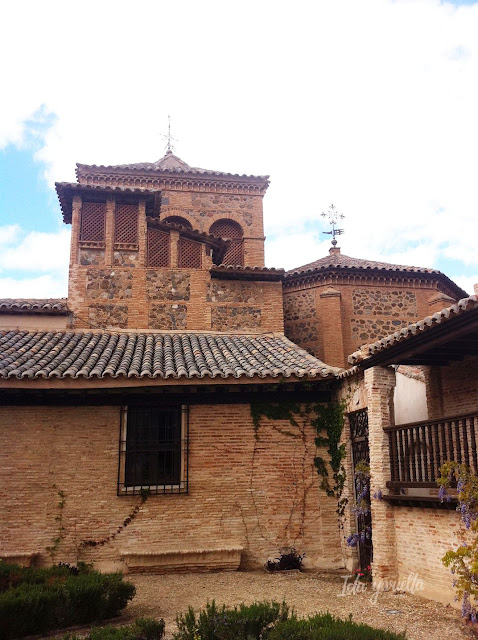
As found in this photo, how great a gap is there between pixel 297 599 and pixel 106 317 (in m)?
6.96

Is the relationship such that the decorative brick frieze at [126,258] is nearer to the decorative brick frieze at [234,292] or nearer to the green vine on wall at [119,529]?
the decorative brick frieze at [234,292]

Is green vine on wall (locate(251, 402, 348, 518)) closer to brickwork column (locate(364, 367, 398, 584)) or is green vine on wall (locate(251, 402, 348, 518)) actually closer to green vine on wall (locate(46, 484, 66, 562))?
brickwork column (locate(364, 367, 398, 584))

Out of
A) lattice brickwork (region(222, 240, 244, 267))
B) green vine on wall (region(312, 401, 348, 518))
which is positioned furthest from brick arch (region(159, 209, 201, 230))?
green vine on wall (region(312, 401, 348, 518))

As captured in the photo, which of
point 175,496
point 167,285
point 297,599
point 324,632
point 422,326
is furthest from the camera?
point 167,285

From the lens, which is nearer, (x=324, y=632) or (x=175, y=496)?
(x=324, y=632)

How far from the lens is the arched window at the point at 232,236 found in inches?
736

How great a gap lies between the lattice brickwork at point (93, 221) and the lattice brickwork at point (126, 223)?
31 centimetres

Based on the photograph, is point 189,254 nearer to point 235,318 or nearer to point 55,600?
point 235,318

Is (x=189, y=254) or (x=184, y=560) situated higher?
(x=189, y=254)

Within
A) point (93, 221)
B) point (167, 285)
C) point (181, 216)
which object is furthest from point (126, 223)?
point (181, 216)

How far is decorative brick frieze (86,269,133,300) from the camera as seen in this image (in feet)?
39.9

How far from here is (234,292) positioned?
1268 centimetres

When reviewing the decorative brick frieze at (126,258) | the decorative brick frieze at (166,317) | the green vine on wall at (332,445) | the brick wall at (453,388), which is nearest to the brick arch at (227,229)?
the decorative brick frieze at (126,258)

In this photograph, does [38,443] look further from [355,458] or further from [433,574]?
[433,574]
